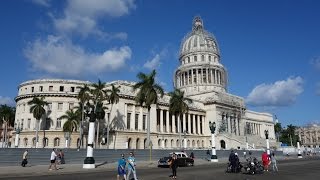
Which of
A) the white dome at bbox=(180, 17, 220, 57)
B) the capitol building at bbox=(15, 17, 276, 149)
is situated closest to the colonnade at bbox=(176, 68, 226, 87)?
the capitol building at bbox=(15, 17, 276, 149)

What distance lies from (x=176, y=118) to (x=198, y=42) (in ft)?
159

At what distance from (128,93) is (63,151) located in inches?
1676

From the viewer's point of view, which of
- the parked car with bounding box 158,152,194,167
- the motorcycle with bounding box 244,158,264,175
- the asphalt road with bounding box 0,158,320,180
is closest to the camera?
the asphalt road with bounding box 0,158,320,180

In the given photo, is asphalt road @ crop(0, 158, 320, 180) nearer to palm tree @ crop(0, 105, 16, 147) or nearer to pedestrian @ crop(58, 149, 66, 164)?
pedestrian @ crop(58, 149, 66, 164)

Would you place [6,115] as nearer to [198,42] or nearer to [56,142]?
[56,142]

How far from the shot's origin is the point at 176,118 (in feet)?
319

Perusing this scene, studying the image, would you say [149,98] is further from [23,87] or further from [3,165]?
[23,87]

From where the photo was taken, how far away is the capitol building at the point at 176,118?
79.6 m

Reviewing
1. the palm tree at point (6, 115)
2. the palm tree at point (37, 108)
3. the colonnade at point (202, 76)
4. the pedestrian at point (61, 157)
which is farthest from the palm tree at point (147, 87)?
the colonnade at point (202, 76)

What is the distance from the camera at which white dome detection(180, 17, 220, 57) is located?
437 ft

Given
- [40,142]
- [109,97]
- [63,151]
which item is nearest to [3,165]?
[63,151]

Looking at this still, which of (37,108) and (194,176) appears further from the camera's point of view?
(37,108)

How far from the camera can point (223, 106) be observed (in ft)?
366

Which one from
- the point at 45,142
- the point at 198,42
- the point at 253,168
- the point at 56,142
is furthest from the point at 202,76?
the point at 253,168
